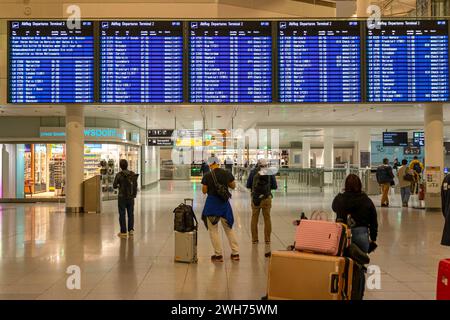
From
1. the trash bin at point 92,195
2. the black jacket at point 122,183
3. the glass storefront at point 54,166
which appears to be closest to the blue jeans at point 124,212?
the black jacket at point 122,183

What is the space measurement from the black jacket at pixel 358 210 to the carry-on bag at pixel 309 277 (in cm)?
79

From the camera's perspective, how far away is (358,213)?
17.2 ft

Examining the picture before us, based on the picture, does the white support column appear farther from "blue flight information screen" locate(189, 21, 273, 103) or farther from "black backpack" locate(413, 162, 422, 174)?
"blue flight information screen" locate(189, 21, 273, 103)

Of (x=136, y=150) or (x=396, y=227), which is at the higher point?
(x=136, y=150)

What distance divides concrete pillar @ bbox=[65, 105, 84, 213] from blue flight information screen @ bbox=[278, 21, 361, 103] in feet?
20.8

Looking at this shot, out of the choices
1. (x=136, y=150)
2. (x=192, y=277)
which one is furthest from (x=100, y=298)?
(x=136, y=150)

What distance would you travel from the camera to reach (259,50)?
1099cm

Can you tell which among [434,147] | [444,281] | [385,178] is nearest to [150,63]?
[444,281]

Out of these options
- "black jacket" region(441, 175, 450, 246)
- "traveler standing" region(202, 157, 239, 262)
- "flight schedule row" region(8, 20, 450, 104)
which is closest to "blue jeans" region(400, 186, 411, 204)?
"flight schedule row" region(8, 20, 450, 104)

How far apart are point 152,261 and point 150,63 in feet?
→ 16.4

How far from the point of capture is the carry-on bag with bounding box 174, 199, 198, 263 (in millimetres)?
7488

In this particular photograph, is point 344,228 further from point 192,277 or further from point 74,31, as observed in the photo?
point 74,31

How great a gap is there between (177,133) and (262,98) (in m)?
17.3

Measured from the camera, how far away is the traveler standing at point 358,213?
206 inches
